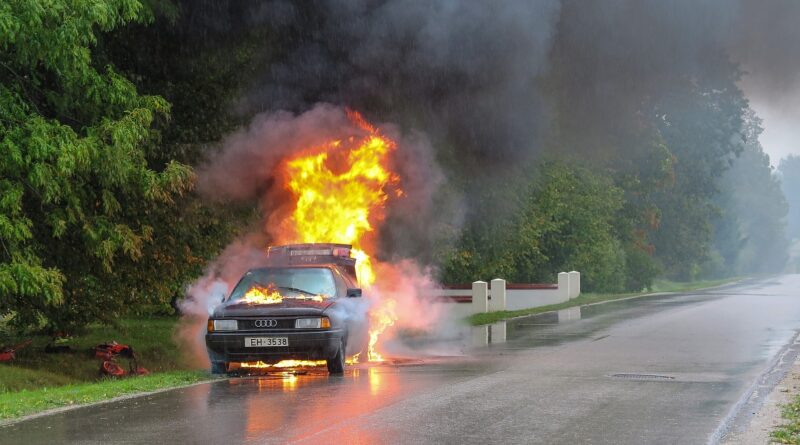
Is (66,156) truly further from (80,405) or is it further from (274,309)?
(80,405)

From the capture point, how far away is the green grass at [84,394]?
1067 cm

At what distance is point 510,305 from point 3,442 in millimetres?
30670

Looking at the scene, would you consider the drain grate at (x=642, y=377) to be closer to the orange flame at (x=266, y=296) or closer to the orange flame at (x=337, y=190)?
the orange flame at (x=266, y=296)

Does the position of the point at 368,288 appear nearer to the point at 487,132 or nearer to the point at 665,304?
the point at 487,132

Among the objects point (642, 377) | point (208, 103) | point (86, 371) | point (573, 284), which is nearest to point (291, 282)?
point (642, 377)

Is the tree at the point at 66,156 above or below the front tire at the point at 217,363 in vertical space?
above

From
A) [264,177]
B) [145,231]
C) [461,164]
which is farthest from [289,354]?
[461,164]

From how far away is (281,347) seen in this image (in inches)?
547

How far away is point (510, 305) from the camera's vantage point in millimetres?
38375

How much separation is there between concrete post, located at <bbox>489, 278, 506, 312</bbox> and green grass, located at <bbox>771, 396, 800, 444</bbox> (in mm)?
24990

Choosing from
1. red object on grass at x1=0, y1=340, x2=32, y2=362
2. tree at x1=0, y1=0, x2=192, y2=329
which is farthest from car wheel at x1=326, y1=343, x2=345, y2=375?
red object on grass at x1=0, y1=340, x2=32, y2=362

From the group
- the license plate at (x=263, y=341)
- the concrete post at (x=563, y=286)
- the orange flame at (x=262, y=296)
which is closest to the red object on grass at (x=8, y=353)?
the orange flame at (x=262, y=296)

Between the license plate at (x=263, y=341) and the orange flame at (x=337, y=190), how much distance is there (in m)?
6.33

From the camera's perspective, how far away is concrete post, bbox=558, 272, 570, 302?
41.8 meters
